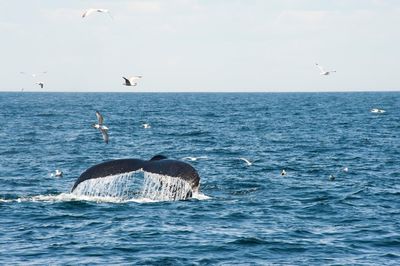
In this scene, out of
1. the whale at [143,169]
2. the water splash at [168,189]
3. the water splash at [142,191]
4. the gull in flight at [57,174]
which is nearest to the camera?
the whale at [143,169]

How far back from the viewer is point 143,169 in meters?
16.7

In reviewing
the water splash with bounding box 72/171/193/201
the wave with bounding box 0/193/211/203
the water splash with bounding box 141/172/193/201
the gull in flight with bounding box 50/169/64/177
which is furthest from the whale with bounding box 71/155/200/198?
the gull in flight with bounding box 50/169/64/177

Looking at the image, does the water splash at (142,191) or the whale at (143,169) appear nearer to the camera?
the whale at (143,169)

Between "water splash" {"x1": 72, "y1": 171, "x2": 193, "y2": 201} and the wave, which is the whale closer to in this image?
"water splash" {"x1": 72, "y1": 171, "x2": 193, "y2": 201}

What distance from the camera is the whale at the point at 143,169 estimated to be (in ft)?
54.2

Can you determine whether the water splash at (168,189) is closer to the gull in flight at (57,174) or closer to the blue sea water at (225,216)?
the blue sea water at (225,216)

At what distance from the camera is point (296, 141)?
167ft

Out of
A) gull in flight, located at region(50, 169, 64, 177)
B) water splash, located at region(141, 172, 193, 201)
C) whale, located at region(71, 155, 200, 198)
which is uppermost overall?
whale, located at region(71, 155, 200, 198)

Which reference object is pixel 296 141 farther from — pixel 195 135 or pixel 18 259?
pixel 18 259

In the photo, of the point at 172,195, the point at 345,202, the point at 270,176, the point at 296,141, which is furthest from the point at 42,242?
the point at 296,141

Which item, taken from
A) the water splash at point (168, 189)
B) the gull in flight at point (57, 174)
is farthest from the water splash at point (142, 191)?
the gull in flight at point (57, 174)

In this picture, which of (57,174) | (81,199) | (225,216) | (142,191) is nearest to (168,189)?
(225,216)

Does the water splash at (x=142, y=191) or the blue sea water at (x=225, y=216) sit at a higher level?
the water splash at (x=142, y=191)

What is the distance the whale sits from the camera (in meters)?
16.5
